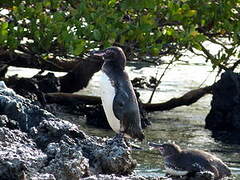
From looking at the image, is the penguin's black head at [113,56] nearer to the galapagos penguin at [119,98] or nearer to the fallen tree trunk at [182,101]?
the galapagos penguin at [119,98]

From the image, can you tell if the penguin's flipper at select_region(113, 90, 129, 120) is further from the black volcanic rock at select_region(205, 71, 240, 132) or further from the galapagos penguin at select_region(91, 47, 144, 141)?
the black volcanic rock at select_region(205, 71, 240, 132)

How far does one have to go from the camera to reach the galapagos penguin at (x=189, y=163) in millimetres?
8484

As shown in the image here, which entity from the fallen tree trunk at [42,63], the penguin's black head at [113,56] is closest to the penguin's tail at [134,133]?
the penguin's black head at [113,56]

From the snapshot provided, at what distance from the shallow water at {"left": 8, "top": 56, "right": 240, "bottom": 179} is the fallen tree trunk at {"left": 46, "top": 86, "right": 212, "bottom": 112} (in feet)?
0.52

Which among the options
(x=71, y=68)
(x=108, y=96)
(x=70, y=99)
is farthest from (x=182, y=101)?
(x=108, y=96)

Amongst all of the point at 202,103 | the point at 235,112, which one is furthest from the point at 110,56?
the point at 202,103

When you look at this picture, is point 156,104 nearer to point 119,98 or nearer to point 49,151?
point 119,98

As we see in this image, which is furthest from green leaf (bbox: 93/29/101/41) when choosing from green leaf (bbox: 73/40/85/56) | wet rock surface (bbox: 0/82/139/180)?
wet rock surface (bbox: 0/82/139/180)

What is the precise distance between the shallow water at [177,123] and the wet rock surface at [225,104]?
0.20m

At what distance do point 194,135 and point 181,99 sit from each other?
1188mm

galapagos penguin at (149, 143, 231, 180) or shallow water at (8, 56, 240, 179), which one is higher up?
galapagos penguin at (149, 143, 231, 180)

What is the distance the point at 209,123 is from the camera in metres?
12.1

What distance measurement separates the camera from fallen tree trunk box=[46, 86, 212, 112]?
12289 mm

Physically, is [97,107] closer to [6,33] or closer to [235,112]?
[235,112]
